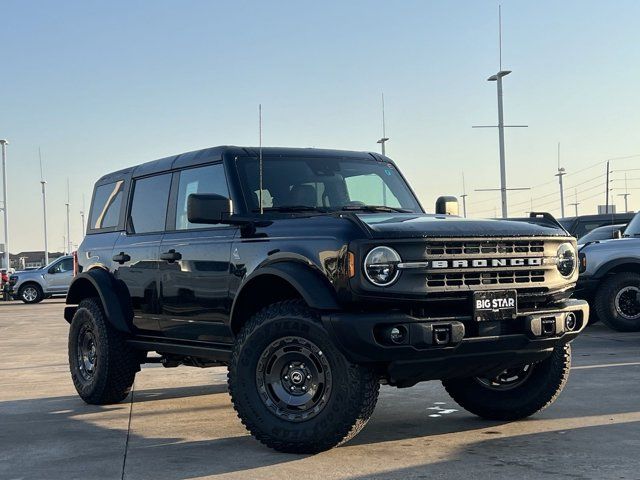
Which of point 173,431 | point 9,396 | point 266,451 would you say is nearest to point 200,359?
point 173,431

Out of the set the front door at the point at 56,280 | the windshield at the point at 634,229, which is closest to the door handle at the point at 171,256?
the windshield at the point at 634,229

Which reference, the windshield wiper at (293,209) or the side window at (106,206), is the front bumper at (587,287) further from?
the windshield wiper at (293,209)

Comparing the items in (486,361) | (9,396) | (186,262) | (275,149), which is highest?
(275,149)

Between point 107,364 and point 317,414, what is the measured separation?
285 cm

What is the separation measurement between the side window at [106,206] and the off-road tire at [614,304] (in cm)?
769

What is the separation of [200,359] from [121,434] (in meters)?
0.92

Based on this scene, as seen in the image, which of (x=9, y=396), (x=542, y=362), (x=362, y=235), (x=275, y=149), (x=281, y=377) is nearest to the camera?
(x=362, y=235)

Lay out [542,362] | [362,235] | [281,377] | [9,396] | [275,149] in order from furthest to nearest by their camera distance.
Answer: [9,396] < [275,149] < [542,362] < [281,377] < [362,235]

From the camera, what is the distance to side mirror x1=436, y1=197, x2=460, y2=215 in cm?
743

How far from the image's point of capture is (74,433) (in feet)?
22.0

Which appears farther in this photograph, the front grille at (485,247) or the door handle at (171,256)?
the door handle at (171,256)

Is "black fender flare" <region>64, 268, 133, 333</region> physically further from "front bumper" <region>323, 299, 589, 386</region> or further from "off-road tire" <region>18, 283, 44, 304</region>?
"off-road tire" <region>18, 283, 44, 304</region>

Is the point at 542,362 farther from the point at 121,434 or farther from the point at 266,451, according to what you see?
the point at 121,434

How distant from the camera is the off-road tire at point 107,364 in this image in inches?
308
